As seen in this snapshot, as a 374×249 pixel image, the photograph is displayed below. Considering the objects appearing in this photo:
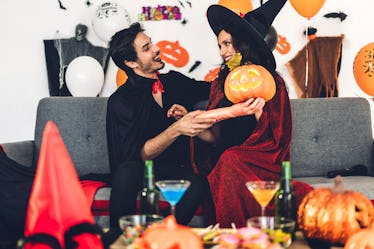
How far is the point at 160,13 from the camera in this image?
15.3 ft

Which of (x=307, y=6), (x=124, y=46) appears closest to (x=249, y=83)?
(x=124, y=46)

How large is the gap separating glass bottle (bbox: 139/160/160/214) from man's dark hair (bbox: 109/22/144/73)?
132 centimetres

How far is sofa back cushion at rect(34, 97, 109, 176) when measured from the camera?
3.38m

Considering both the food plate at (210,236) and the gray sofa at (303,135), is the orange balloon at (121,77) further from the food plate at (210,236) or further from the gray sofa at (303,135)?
the food plate at (210,236)

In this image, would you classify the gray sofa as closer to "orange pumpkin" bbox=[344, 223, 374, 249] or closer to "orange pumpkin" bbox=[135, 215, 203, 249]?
"orange pumpkin" bbox=[344, 223, 374, 249]

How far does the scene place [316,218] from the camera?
1849mm

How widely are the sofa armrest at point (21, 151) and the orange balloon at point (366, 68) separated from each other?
2.48m

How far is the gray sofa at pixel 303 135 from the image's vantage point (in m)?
3.39

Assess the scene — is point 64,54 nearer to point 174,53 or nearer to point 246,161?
point 174,53

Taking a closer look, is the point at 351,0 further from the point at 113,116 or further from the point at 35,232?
the point at 35,232

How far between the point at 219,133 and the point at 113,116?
61cm

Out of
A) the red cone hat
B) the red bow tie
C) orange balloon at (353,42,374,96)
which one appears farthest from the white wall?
the red cone hat

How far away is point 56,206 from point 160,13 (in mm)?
3336

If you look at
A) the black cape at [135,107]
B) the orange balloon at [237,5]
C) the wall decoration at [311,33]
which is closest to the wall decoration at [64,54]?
the orange balloon at [237,5]
